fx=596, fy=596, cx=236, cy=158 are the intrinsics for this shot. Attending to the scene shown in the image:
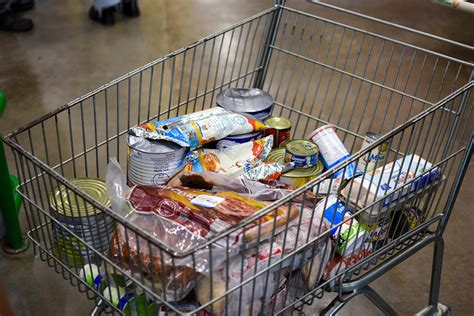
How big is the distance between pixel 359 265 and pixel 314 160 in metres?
0.29

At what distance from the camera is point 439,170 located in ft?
4.56

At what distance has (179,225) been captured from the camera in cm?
110

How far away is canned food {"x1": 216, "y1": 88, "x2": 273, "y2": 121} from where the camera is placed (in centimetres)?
164

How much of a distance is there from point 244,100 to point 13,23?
105 inches

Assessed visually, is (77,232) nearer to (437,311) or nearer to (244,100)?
(244,100)

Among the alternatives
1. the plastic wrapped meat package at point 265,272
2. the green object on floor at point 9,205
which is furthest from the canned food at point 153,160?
the green object on floor at point 9,205

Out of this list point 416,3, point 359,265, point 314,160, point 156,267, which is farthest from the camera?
point 416,3

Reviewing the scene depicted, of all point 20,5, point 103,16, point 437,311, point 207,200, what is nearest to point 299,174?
point 207,200

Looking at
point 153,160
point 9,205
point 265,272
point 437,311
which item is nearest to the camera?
point 265,272

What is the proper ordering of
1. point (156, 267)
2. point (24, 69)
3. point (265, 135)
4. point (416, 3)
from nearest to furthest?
point (156, 267)
point (265, 135)
point (24, 69)
point (416, 3)

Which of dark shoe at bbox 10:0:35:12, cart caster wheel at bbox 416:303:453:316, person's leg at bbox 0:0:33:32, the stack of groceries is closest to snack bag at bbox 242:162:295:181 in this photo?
the stack of groceries

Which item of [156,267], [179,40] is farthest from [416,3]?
[156,267]

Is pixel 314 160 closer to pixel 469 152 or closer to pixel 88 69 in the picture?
pixel 469 152

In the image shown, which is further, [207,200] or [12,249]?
[12,249]
